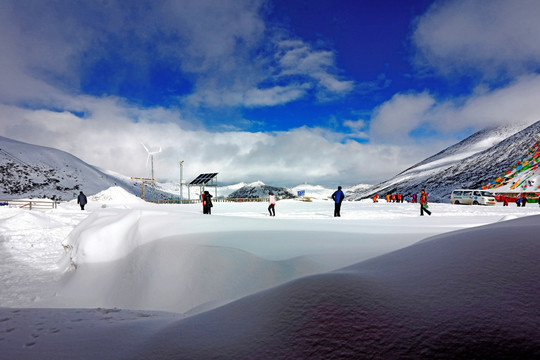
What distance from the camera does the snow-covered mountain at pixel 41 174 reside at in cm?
7719

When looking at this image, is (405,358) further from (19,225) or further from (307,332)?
(19,225)

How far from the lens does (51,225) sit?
48.7 feet

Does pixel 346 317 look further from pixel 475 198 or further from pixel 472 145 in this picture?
pixel 472 145

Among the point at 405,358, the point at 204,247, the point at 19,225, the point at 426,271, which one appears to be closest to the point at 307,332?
the point at 405,358

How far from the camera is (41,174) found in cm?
8762

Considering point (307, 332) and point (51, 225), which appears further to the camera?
point (51, 225)

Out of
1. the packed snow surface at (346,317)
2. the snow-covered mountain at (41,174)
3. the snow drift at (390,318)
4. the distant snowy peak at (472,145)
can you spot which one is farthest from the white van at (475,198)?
the distant snowy peak at (472,145)

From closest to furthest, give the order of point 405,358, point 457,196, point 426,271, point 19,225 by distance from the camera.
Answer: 1. point 405,358
2. point 426,271
3. point 19,225
4. point 457,196

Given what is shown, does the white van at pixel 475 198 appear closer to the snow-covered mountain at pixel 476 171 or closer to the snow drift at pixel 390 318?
the snow drift at pixel 390 318

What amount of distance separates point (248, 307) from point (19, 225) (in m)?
→ 16.6

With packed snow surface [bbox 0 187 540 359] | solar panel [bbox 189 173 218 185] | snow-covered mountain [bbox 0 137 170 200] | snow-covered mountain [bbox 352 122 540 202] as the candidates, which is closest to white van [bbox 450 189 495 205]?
packed snow surface [bbox 0 187 540 359]

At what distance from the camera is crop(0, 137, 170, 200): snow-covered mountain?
77.2 meters

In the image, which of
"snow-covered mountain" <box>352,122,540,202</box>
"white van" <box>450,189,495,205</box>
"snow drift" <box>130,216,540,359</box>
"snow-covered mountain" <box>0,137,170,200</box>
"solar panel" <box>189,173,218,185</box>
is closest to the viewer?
"snow drift" <box>130,216,540,359</box>

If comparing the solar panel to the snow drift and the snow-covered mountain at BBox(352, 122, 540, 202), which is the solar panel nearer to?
the snow drift
